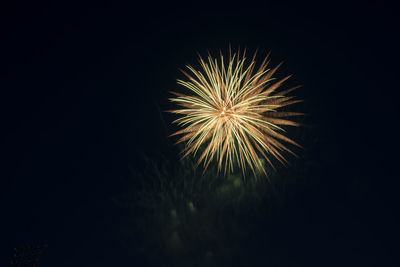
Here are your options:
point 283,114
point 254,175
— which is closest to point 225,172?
point 254,175

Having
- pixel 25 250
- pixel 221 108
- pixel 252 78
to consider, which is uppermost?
pixel 252 78

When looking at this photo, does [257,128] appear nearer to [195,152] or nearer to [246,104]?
[246,104]

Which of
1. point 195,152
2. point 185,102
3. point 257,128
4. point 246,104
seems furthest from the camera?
point 195,152

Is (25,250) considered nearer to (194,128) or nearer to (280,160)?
(194,128)

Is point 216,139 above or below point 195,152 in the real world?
below

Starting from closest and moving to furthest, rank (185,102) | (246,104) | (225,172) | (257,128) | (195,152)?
(246,104), (257,128), (185,102), (195,152), (225,172)

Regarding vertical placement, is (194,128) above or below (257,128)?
above

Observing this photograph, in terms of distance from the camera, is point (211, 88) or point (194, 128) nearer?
point (211, 88)

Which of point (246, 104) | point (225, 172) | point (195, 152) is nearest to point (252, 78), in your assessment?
point (246, 104)

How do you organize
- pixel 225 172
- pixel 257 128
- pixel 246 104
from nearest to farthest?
pixel 246 104 < pixel 257 128 < pixel 225 172
